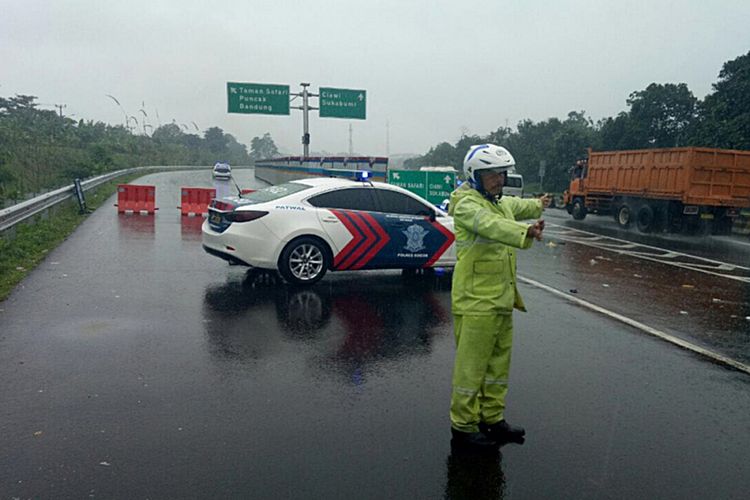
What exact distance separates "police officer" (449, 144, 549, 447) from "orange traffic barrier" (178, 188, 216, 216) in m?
14.9

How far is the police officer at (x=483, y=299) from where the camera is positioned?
4.19m

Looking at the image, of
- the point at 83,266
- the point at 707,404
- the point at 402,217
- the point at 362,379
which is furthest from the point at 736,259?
the point at 83,266

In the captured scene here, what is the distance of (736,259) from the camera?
14.7 metres

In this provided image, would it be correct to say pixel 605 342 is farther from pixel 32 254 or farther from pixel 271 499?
pixel 32 254

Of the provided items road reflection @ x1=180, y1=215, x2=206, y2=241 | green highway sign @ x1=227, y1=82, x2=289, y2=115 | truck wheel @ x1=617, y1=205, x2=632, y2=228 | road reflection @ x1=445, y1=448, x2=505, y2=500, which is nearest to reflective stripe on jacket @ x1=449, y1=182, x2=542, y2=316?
road reflection @ x1=445, y1=448, x2=505, y2=500

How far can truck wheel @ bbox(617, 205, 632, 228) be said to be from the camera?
22281 millimetres

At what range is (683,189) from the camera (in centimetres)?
1972

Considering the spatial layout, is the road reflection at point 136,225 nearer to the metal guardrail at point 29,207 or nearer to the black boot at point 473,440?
the metal guardrail at point 29,207

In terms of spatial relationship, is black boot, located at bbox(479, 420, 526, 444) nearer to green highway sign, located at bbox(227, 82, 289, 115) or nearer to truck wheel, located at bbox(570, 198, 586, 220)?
truck wheel, located at bbox(570, 198, 586, 220)

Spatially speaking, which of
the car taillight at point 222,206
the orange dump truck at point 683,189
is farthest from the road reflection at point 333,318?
the orange dump truck at point 683,189

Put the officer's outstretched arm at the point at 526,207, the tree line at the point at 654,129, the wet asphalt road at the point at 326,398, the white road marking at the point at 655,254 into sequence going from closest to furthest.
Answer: the wet asphalt road at the point at 326,398
the officer's outstretched arm at the point at 526,207
the white road marking at the point at 655,254
the tree line at the point at 654,129

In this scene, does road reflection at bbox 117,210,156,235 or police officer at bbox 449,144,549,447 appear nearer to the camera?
police officer at bbox 449,144,549,447

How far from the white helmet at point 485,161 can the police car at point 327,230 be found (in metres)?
4.79

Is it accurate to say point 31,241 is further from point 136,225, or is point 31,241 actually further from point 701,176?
point 701,176
